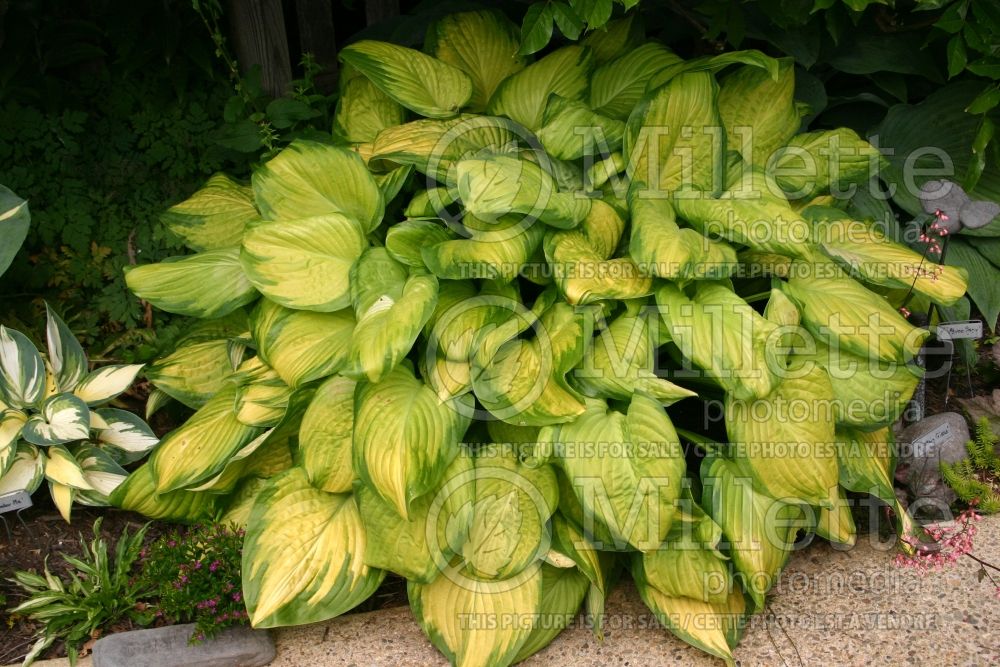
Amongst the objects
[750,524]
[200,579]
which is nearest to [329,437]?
[200,579]

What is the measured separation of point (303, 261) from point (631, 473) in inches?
37.7

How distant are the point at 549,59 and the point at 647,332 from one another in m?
0.94

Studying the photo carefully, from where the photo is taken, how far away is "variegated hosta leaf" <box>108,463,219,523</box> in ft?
7.42

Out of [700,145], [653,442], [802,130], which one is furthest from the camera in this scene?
[802,130]

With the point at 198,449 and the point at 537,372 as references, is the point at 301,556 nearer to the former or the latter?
the point at 198,449

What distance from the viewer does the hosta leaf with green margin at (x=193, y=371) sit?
2.49 meters

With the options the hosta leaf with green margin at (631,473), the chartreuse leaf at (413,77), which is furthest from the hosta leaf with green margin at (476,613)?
the chartreuse leaf at (413,77)

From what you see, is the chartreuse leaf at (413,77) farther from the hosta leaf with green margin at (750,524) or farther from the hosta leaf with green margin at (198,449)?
the hosta leaf with green margin at (750,524)

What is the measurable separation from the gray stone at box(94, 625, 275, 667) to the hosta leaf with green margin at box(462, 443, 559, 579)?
527 millimetres

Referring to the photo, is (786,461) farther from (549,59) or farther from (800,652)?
(549,59)

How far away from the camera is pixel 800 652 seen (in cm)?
204

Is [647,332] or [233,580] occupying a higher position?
[647,332]

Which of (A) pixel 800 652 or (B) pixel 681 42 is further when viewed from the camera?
(B) pixel 681 42

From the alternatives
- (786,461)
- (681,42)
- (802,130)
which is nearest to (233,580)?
(786,461)
